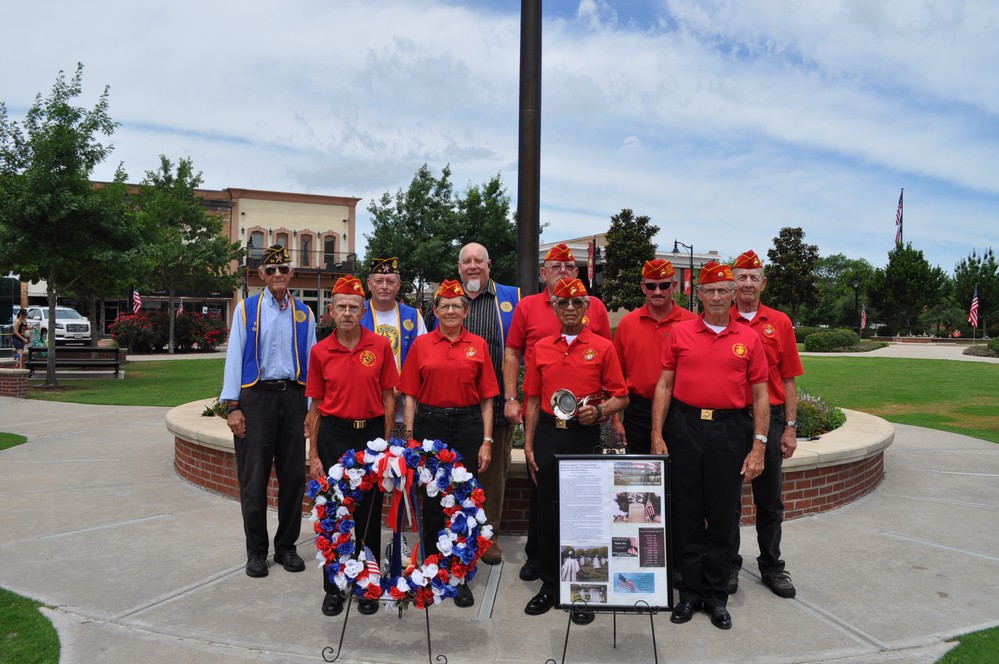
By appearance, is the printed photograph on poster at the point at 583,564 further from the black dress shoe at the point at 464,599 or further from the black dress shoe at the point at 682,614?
the black dress shoe at the point at 464,599

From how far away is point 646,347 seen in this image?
4566mm

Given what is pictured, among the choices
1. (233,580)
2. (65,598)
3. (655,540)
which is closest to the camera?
(655,540)

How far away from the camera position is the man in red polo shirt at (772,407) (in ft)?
14.6

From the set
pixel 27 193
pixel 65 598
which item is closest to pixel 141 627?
pixel 65 598

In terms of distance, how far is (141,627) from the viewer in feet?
12.6

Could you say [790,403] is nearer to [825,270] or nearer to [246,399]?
[246,399]

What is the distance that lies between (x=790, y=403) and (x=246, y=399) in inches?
139

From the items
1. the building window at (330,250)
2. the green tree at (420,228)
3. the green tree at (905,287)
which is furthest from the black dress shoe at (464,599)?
the green tree at (905,287)

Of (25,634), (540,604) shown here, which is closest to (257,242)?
(25,634)

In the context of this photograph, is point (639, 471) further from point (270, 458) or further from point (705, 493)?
point (270, 458)

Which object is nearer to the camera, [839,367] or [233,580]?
[233,580]

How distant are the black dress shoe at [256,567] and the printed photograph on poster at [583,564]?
7.09 feet

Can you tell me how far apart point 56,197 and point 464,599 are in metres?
16.1

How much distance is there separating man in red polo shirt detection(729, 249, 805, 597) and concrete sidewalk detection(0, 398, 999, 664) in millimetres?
A: 195
